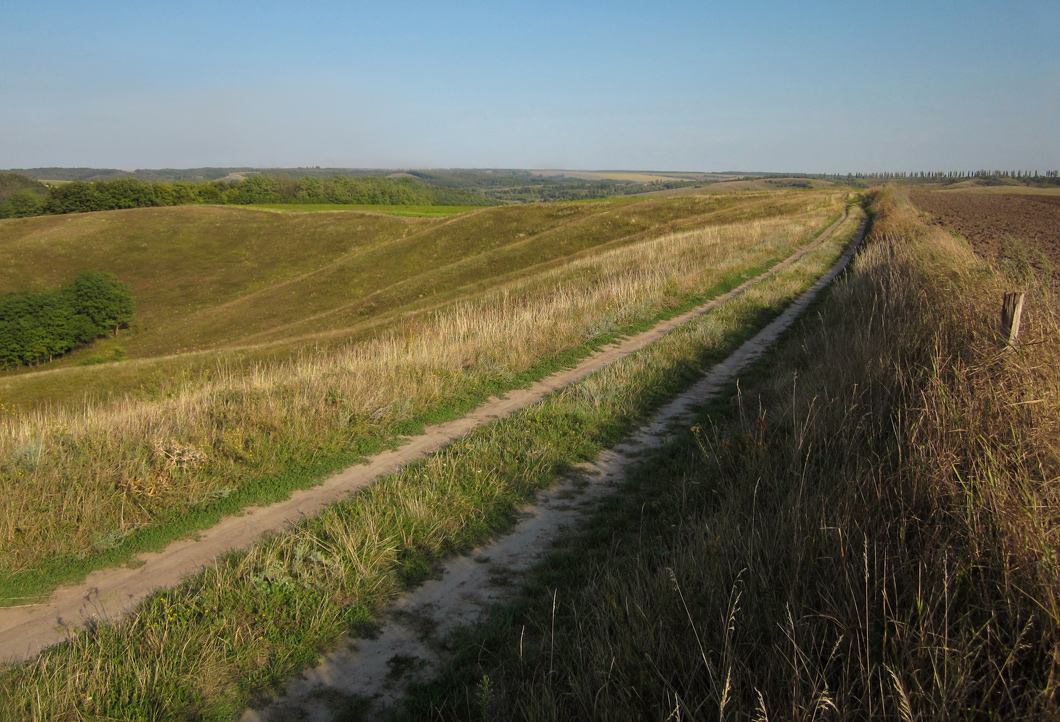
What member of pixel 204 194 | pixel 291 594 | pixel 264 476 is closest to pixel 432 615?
pixel 291 594

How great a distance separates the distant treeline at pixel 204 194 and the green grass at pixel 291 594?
96874 millimetres

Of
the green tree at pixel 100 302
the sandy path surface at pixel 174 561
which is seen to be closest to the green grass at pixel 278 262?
the green tree at pixel 100 302

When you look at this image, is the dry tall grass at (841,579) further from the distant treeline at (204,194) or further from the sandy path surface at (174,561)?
the distant treeline at (204,194)

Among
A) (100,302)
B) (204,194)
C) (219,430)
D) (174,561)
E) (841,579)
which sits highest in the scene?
(204,194)

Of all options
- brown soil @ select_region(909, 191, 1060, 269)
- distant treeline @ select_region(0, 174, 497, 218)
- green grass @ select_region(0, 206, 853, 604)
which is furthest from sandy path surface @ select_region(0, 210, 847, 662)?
distant treeline @ select_region(0, 174, 497, 218)

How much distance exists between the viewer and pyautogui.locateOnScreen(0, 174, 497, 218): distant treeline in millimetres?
81438

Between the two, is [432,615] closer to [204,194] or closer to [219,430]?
[219,430]

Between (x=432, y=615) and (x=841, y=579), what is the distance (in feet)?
7.98

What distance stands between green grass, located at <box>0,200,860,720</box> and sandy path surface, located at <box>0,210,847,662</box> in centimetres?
27

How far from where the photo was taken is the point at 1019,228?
26547 mm

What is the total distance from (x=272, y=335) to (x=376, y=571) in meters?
32.0

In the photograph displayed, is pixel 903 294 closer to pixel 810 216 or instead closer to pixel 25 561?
pixel 25 561

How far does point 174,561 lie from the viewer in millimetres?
4461

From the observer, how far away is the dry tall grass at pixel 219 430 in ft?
15.8
